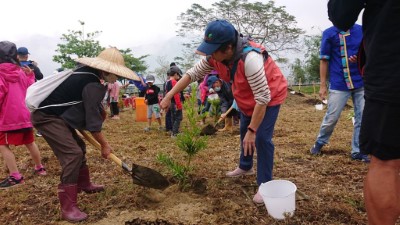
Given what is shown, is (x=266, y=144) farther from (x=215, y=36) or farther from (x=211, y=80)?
(x=211, y=80)

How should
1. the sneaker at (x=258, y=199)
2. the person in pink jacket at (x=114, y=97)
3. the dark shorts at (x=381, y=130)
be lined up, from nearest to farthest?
the dark shorts at (x=381, y=130) → the sneaker at (x=258, y=199) → the person in pink jacket at (x=114, y=97)

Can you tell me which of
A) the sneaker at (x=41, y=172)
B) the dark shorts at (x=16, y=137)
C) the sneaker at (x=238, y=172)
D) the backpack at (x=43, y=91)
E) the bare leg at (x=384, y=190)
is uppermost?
the backpack at (x=43, y=91)

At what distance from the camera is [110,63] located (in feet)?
9.76

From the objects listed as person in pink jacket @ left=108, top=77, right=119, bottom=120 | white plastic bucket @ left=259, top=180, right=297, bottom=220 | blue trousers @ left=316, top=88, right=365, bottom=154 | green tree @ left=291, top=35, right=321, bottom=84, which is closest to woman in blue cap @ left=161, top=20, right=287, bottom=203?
white plastic bucket @ left=259, top=180, right=297, bottom=220

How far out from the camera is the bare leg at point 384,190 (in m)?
1.63

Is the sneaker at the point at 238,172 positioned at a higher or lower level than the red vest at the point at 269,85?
lower

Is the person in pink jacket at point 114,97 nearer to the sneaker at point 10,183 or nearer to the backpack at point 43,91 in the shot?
the sneaker at point 10,183

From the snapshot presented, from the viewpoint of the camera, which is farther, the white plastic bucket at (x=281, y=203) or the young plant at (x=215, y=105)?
the young plant at (x=215, y=105)

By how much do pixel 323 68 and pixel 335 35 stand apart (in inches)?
18.7

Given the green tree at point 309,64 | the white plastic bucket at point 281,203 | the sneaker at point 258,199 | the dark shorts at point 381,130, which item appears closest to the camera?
the dark shorts at point 381,130

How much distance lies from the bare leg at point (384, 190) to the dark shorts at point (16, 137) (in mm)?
3809

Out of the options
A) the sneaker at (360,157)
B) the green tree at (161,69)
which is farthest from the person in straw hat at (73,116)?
the green tree at (161,69)

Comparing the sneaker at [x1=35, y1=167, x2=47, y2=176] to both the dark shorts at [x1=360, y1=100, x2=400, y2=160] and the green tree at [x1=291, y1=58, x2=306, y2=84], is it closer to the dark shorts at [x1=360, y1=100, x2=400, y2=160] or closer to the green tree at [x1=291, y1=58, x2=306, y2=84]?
the dark shorts at [x1=360, y1=100, x2=400, y2=160]

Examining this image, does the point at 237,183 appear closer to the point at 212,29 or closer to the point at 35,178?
the point at 212,29
